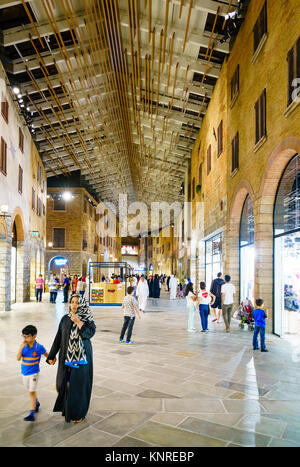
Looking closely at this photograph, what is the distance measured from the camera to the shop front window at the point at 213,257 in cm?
1655

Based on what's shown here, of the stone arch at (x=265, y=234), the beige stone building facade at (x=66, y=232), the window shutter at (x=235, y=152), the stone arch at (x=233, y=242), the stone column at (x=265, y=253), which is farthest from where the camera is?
the beige stone building facade at (x=66, y=232)

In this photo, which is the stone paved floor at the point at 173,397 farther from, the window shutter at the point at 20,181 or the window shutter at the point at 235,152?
the window shutter at the point at 20,181

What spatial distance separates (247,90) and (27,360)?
10.4 m

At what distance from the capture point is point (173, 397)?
5074mm

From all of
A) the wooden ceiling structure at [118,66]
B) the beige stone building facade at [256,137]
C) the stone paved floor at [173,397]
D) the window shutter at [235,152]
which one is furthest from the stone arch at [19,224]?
the window shutter at [235,152]

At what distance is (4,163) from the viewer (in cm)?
1491

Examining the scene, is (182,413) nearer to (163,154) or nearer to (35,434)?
(35,434)

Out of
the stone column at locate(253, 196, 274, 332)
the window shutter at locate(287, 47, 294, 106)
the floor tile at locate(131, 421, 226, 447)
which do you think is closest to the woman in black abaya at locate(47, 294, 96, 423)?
the floor tile at locate(131, 421, 226, 447)

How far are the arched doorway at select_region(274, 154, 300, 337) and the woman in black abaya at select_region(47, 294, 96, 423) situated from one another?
5.98 metres

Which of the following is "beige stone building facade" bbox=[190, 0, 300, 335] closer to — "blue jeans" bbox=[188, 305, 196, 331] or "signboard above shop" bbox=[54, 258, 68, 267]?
"blue jeans" bbox=[188, 305, 196, 331]

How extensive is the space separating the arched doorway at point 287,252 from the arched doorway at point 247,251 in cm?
186

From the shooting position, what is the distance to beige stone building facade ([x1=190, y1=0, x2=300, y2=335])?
8.61m
